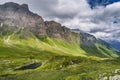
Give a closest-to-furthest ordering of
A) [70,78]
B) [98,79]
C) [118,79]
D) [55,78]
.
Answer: [118,79]
[98,79]
[70,78]
[55,78]

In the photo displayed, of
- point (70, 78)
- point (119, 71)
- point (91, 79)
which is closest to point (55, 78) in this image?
point (70, 78)

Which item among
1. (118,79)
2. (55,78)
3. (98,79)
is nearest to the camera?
(118,79)

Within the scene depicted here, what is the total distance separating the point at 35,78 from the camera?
149 m

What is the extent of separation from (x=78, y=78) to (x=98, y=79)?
10.4 meters

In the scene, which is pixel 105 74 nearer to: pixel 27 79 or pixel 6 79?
pixel 27 79

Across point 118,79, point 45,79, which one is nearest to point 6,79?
point 45,79

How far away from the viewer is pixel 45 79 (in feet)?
470

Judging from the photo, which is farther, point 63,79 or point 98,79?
point 63,79

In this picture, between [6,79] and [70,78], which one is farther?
[6,79]

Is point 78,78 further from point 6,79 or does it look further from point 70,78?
point 6,79

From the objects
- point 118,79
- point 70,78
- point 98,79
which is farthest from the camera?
Answer: point 70,78

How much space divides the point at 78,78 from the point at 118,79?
880 inches

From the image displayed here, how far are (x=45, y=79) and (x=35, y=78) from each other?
28.0 ft

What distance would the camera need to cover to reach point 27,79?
149 metres
